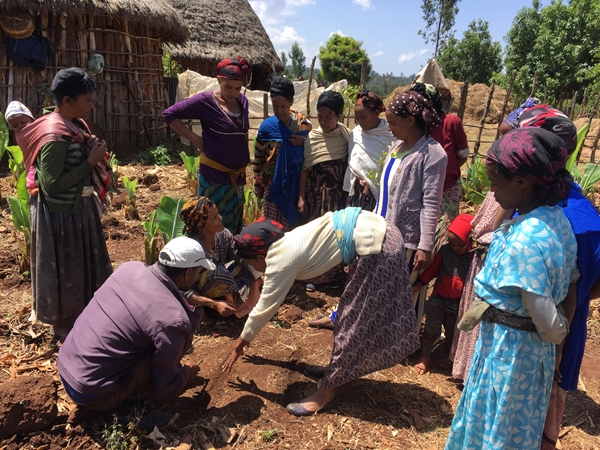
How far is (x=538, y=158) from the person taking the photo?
1518mm

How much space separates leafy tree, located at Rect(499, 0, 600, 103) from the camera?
57.0 feet

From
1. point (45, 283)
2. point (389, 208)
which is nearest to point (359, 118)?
point (389, 208)

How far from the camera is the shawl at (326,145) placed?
147 inches

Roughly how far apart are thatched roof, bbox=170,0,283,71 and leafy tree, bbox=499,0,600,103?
1043 cm

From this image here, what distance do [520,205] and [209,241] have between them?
6.53 ft

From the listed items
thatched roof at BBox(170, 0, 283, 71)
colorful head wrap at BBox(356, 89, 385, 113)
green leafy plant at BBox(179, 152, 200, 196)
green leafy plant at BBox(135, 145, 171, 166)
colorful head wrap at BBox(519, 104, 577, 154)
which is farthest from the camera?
thatched roof at BBox(170, 0, 283, 71)

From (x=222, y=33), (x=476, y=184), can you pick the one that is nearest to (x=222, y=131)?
(x=476, y=184)

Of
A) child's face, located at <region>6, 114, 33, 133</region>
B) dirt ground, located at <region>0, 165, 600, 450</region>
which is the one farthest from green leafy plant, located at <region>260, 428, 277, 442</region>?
child's face, located at <region>6, 114, 33, 133</region>

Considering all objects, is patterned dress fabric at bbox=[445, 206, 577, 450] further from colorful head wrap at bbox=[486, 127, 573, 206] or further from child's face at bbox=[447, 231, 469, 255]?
child's face at bbox=[447, 231, 469, 255]

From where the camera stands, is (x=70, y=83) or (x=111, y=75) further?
(x=111, y=75)

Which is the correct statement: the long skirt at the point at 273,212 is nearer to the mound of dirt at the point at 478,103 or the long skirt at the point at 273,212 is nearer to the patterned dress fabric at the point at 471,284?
the patterned dress fabric at the point at 471,284

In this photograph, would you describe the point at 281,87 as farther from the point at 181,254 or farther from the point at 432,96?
the point at 181,254

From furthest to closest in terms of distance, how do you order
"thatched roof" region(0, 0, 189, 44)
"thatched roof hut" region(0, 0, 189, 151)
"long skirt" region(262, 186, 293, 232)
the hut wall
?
the hut wall, "thatched roof hut" region(0, 0, 189, 151), "thatched roof" region(0, 0, 189, 44), "long skirt" region(262, 186, 293, 232)

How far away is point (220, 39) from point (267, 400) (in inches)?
574
